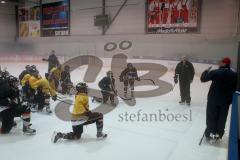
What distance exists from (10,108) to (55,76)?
12.4 ft

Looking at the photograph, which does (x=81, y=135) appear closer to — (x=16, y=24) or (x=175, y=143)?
(x=175, y=143)

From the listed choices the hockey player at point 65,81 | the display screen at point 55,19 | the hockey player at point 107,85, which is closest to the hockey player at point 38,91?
the hockey player at point 107,85

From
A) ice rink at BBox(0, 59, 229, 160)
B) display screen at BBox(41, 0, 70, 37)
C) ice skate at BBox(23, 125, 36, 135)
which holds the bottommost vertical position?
ice rink at BBox(0, 59, 229, 160)

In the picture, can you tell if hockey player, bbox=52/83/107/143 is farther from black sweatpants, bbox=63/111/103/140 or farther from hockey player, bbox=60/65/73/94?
hockey player, bbox=60/65/73/94

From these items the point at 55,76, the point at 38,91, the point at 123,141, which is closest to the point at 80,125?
the point at 123,141

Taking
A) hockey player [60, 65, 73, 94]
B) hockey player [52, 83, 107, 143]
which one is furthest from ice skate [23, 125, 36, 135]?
hockey player [60, 65, 73, 94]

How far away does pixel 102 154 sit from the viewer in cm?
395

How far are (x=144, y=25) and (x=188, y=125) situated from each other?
518 inches

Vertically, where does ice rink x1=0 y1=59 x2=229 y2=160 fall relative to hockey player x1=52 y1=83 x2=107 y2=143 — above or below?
below

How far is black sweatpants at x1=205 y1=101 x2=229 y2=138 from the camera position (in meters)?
4.30

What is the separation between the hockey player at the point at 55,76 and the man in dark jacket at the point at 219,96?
5.12 meters

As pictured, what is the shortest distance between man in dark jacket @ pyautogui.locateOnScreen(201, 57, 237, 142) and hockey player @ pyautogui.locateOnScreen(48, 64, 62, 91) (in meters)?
5.12

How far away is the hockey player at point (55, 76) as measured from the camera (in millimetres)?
8109

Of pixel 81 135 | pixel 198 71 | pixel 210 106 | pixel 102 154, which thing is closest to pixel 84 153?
pixel 102 154
